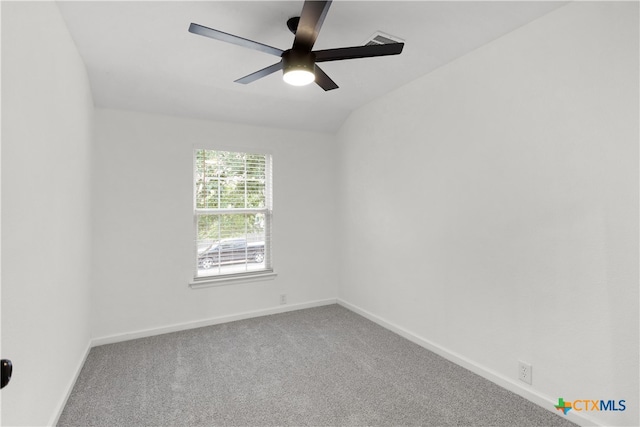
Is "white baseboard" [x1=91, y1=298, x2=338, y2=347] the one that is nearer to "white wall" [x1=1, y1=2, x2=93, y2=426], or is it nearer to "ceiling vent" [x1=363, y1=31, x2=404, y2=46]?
"white wall" [x1=1, y1=2, x2=93, y2=426]

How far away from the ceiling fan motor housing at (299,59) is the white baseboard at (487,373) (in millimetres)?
2528

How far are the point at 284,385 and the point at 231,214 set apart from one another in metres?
2.10

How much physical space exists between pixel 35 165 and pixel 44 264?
1.80 feet

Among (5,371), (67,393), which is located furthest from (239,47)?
(67,393)

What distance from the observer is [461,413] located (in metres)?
2.11

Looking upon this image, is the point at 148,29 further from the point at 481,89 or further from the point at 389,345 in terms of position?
the point at 389,345

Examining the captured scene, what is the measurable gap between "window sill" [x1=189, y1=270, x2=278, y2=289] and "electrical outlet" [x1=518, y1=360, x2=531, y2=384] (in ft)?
8.87

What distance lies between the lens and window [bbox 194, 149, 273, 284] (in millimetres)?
3758

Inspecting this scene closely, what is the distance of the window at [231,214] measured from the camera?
12.3 ft

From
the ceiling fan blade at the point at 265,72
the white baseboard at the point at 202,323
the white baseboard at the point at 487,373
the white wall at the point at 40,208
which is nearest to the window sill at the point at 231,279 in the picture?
the white baseboard at the point at 202,323

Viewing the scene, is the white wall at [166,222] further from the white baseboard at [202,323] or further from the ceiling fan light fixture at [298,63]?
the ceiling fan light fixture at [298,63]

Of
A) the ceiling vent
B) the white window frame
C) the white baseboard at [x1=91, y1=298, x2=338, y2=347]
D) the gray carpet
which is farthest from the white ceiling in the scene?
the gray carpet

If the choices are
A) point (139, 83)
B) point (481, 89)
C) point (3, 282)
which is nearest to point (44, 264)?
point (3, 282)

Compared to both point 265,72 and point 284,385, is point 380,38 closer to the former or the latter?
point 265,72
